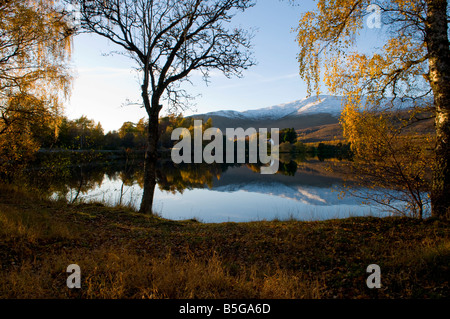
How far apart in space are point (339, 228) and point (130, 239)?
5268 millimetres

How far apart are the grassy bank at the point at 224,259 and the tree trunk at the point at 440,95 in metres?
0.77

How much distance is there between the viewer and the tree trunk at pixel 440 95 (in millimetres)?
5672

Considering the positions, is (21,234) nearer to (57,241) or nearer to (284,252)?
(57,241)

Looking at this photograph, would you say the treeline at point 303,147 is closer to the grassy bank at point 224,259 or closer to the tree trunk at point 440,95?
the tree trunk at point 440,95

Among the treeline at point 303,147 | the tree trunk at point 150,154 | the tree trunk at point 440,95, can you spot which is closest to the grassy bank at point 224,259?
the tree trunk at point 440,95

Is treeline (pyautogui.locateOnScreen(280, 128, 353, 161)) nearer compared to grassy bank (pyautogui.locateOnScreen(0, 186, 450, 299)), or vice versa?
grassy bank (pyautogui.locateOnScreen(0, 186, 450, 299))

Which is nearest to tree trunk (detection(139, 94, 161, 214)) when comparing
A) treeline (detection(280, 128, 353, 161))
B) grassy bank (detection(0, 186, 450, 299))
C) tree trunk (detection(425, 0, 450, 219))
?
grassy bank (detection(0, 186, 450, 299))

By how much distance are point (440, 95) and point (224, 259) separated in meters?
6.28

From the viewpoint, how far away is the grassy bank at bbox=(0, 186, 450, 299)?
3.25 meters

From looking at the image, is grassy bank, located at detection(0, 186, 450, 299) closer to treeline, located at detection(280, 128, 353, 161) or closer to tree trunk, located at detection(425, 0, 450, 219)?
tree trunk, located at detection(425, 0, 450, 219)

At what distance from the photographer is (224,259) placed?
5.02 meters

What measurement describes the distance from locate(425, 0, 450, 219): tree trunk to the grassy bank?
30.1 inches

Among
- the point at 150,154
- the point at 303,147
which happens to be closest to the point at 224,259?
the point at 150,154

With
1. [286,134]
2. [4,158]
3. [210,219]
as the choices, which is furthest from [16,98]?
[286,134]
